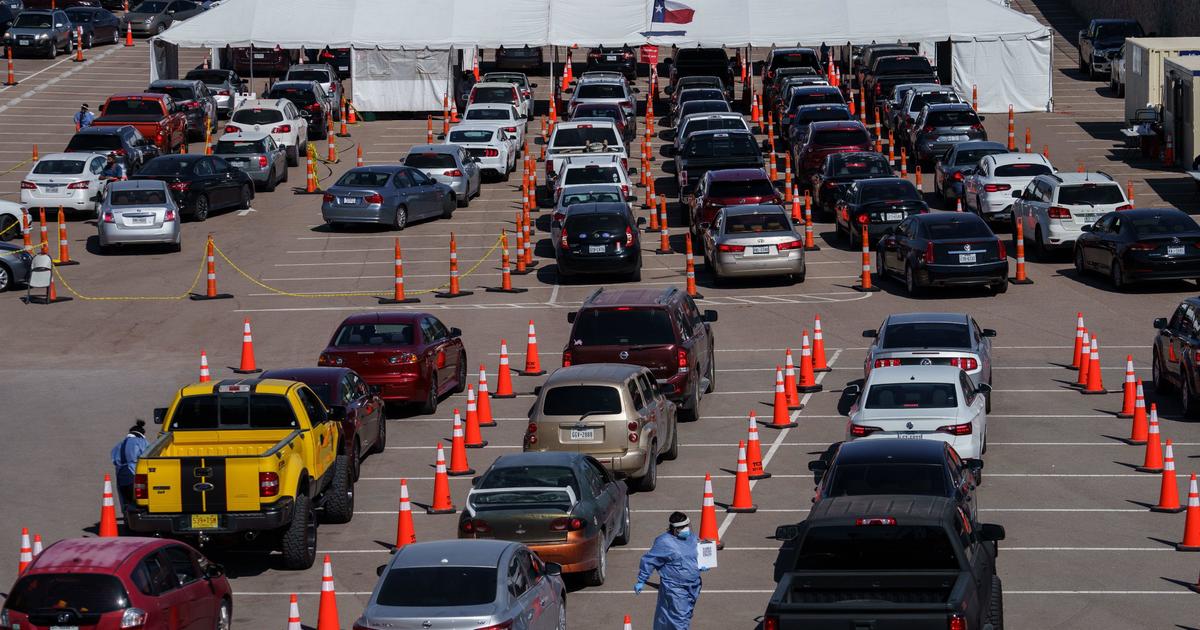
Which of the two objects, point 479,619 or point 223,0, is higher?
point 223,0

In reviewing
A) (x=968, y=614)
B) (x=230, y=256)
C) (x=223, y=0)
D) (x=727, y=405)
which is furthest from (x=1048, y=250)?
(x=223, y=0)

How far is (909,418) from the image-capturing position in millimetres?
20766

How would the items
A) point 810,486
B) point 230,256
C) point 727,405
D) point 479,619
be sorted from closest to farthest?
point 479,619
point 810,486
point 727,405
point 230,256

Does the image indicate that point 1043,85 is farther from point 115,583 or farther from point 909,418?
point 115,583

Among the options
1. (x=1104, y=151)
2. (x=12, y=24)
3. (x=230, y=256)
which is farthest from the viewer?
(x=12, y=24)

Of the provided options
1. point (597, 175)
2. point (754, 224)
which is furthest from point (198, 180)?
point (754, 224)

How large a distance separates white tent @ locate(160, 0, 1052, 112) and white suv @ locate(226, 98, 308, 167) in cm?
610

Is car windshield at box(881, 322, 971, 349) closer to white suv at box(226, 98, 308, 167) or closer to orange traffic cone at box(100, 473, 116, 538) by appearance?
orange traffic cone at box(100, 473, 116, 538)

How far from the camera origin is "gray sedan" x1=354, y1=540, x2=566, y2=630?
1347cm

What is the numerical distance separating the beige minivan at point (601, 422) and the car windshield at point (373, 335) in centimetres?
457

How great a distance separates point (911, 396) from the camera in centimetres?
2117

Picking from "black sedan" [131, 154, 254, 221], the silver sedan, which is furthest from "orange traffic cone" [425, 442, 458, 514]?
"black sedan" [131, 154, 254, 221]

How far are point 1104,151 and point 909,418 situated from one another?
1189 inches

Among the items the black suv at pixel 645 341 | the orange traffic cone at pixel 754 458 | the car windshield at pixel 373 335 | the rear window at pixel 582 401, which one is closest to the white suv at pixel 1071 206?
the black suv at pixel 645 341
